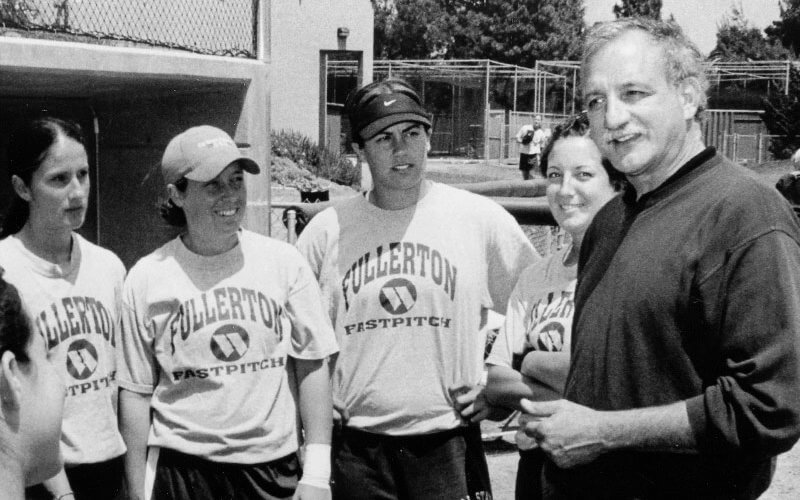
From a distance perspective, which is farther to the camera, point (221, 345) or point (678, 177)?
point (221, 345)

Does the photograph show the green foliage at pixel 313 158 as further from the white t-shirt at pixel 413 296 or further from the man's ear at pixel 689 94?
the man's ear at pixel 689 94

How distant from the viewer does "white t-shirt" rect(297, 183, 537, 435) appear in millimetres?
3416

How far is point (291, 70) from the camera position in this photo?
24.6 meters

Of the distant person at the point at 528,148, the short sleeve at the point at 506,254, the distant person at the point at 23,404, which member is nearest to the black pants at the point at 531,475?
the short sleeve at the point at 506,254

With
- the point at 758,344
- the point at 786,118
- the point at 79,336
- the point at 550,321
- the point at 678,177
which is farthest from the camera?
the point at 786,118

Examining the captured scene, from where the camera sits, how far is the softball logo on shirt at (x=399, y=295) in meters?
3.42

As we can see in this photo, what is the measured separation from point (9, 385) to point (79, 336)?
1.50 m

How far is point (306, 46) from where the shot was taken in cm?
2483

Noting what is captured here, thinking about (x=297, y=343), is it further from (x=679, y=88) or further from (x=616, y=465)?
(x=679, y=88)

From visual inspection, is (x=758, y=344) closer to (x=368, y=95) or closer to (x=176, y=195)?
(x=368, y=95)

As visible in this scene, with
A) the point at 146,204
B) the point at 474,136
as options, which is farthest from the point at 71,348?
the point at 474,136

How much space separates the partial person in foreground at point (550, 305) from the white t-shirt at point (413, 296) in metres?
0.23

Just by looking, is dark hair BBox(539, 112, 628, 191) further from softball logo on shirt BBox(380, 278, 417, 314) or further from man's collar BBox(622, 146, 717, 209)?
man's collar BBox(622, 146, 717, 209)

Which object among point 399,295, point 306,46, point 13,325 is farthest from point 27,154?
point 306,46
